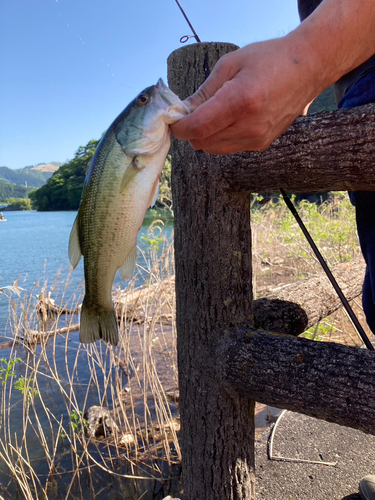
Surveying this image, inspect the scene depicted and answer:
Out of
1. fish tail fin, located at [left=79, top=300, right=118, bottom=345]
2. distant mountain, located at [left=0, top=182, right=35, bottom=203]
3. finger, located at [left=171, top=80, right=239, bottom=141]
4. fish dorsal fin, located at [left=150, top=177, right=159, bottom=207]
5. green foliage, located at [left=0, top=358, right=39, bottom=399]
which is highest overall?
distant mountain, located at [left=0, top=182, right=35, bottom=203]

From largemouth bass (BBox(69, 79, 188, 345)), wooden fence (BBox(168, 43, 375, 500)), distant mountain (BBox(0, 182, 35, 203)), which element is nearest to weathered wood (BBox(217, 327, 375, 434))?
wooden fence (BBox(168, 43, 375, 500))

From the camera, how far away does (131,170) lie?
3.61 ft

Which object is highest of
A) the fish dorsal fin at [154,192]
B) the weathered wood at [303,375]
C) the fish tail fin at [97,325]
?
the fish dorsal fin at [154,192]

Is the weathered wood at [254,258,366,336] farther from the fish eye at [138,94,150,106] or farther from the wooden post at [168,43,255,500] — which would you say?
the fish eye at [138,94,150,106]

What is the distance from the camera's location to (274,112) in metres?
0.90

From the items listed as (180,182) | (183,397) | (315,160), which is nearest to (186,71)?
(180,182)

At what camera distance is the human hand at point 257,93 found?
0.85m


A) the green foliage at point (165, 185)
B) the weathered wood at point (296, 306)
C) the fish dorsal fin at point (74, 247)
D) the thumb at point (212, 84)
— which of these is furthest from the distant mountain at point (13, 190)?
the thumb at point (212, 84)

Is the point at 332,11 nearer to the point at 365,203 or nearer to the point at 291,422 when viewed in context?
the point at 365,203

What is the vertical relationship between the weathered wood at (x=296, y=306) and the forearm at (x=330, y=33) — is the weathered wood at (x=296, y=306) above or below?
below

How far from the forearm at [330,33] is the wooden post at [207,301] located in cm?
60

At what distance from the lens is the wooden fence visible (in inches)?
44.6

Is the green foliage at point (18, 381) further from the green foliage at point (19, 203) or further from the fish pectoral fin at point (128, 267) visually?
the green foliage at point (19, 203)

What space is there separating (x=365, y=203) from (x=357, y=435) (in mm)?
1873
